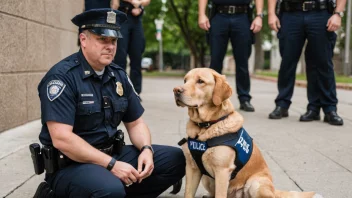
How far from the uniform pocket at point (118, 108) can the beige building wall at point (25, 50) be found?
2390mm

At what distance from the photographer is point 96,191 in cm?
281

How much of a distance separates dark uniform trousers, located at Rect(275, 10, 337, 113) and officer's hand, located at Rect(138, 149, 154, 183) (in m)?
3.70

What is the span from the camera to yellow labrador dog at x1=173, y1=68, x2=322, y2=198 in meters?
3.05

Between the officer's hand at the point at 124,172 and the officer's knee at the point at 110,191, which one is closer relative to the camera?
the officer's knee at the point at 110,191

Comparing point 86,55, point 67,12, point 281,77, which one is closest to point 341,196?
point 86,55

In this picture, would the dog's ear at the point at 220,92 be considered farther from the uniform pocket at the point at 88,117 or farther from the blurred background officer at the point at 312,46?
the blurred background officer at the point at 312,46

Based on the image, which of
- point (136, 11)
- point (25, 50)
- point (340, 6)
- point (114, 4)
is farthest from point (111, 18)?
point (340, 6)

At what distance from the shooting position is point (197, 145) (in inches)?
123

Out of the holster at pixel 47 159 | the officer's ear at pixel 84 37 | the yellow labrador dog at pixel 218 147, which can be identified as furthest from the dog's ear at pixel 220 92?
the holster at pixel 47 159

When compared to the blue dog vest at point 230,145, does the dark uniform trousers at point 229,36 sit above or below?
above

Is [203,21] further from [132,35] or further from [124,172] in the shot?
[124,172]

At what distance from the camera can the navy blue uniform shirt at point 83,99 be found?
2873 mm

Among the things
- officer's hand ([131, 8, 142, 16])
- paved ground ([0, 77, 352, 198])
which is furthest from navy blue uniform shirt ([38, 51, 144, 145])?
officer's hand ([131, 8, 142, 16])

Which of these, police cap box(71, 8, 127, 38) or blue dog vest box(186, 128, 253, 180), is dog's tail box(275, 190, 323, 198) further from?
police cap box(71, 8, 127, 38)
